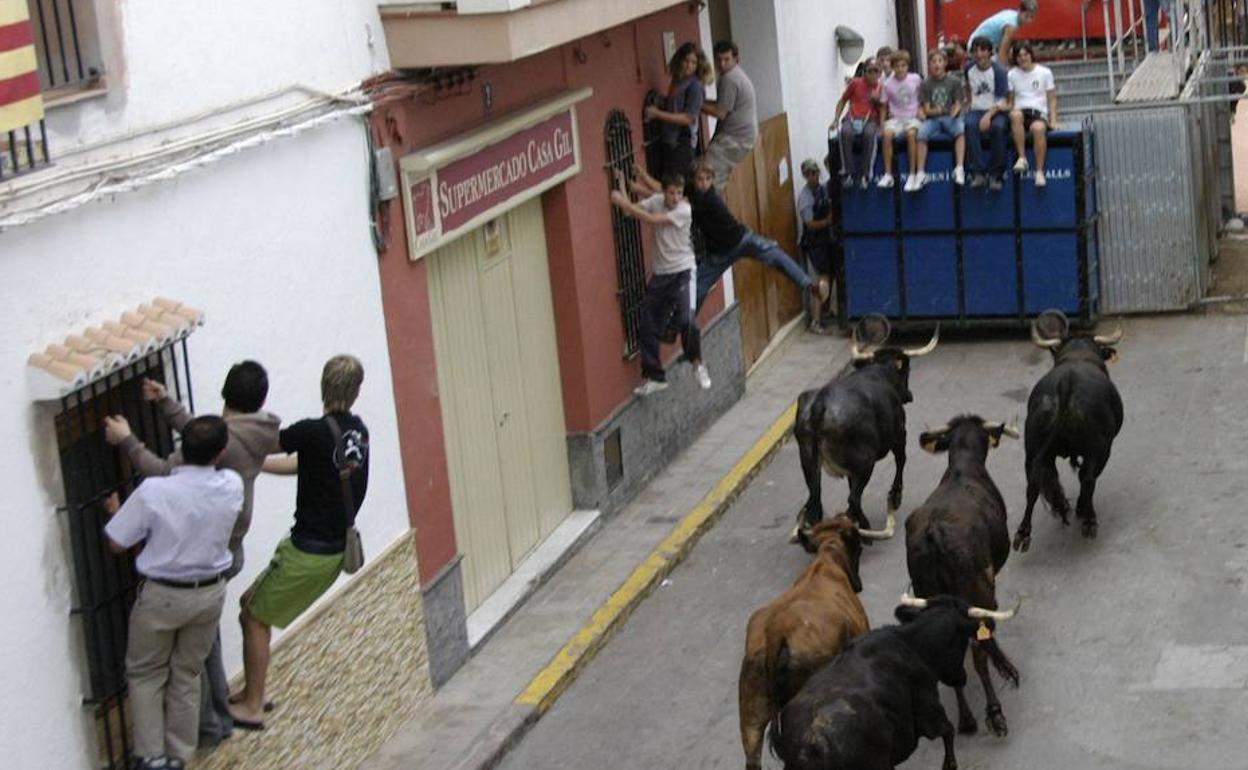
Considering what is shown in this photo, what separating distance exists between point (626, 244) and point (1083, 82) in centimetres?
880

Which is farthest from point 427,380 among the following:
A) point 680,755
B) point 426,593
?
point 680,755

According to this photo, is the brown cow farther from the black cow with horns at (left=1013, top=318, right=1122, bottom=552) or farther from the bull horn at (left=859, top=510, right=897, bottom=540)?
the bull horn at (left=859, top=510, right=897, bottom=540)

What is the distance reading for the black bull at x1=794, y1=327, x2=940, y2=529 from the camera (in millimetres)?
15047

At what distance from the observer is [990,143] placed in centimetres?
2041

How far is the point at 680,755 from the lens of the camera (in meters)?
12.4

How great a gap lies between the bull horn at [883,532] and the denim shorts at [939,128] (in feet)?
18.1

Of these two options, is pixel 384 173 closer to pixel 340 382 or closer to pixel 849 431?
pixel 340 382

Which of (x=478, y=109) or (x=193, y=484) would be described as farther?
(x=478, y=109)

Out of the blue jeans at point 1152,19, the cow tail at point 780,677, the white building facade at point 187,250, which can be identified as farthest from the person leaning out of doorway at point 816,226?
the cow tail at point 780,677

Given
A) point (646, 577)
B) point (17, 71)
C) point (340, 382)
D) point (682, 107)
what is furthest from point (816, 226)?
point (17, 71)

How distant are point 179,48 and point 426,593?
395 cm

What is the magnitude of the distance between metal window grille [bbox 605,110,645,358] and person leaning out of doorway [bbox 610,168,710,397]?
0.09m

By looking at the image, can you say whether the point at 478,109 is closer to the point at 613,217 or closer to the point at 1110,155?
the point at 613,217

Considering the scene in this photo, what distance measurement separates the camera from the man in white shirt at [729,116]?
18.9m
